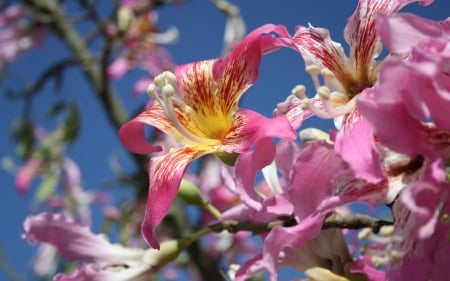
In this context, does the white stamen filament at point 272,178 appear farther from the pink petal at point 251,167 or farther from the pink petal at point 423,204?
the pink petal at point 423,204

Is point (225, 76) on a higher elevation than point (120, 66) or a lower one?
higher

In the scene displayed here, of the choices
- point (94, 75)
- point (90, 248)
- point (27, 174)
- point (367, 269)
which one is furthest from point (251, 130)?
point (27, 174)

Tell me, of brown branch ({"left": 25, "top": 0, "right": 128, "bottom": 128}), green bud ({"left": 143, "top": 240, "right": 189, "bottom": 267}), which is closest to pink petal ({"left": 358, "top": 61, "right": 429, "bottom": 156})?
green bud ({"left": 143, "top": 240, "right": 189, "bottom": 267})

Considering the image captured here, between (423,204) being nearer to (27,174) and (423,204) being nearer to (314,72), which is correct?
(314,72)

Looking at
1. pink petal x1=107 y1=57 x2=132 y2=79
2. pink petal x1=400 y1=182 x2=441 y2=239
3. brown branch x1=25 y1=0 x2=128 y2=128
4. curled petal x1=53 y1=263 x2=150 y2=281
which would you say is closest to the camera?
pink petal x1=400 y1=182 x2=441 y2=239

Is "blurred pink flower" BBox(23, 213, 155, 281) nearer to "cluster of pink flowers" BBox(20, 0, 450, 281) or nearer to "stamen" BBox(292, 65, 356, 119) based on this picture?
"cluster of pink flowers" BBox(20, 0, 450, 281)

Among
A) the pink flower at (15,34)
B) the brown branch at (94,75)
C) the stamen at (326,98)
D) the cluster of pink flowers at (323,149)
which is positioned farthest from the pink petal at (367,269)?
the pink flower at (15,34)
